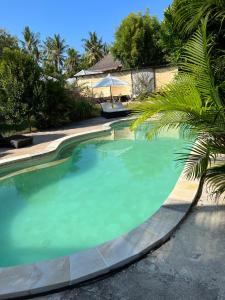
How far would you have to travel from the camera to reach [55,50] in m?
47.0

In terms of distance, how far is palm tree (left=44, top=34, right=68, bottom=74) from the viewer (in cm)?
4684

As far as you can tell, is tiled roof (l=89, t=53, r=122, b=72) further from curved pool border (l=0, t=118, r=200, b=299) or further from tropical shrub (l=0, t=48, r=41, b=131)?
curved pool border (l=0, t=118, r=200, b=299)

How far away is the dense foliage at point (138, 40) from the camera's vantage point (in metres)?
25.9

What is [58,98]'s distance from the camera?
12898 millimetres

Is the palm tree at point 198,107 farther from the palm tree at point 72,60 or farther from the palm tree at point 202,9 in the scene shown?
the palm tree at point 72,60

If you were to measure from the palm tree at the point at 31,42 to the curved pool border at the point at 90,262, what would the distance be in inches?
1779

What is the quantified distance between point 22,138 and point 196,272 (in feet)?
26.0

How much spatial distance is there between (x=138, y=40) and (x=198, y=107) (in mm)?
24458

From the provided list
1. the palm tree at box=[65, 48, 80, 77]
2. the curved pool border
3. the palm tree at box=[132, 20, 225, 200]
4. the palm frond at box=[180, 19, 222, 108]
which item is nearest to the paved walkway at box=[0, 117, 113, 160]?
the curved pool border

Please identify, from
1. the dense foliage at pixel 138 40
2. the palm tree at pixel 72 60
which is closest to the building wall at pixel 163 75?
the dense foliage at pixel 138 40


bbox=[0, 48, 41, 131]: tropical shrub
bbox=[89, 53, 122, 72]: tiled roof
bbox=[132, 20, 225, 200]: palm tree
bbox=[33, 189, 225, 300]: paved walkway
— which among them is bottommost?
bbox=[33, 189, 225, 300]: paved walkway

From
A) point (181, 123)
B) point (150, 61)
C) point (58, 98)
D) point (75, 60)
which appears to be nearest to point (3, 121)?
point (58, 98)

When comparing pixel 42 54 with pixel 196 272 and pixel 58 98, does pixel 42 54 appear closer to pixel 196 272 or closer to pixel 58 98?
pixel 58 98

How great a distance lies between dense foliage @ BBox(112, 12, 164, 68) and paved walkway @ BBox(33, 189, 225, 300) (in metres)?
24.6
